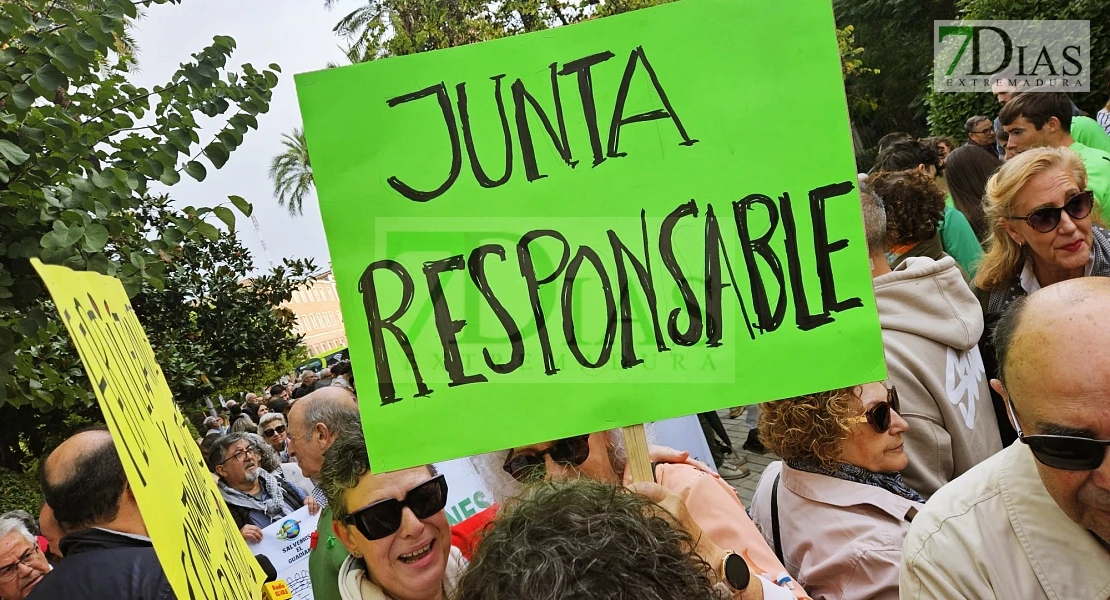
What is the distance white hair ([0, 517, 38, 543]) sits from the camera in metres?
3.45

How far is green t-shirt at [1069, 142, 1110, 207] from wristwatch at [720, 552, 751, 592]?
2.83 metres

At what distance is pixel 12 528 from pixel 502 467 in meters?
2.83

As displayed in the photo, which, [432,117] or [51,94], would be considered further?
[51,94]

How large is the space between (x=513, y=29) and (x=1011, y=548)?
19119 mm

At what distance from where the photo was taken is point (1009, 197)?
2.67 m

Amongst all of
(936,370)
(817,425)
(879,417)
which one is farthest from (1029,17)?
(817,425)

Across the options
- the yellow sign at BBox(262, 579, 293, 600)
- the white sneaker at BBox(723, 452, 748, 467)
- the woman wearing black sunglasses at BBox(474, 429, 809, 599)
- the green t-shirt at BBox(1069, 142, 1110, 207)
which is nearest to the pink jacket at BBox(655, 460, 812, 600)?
the woman wearing black sunglasses at BBox(474, 429, 809, 599)

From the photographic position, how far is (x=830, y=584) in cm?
188

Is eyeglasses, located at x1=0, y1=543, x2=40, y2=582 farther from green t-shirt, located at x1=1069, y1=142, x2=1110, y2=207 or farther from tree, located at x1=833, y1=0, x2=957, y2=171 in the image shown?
tree, located at x1=833, y1=0, x2=957, y2=171

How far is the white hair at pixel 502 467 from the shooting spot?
202 cm

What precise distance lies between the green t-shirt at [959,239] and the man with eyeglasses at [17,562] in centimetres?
465

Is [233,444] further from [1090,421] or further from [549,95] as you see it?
[1090,421]

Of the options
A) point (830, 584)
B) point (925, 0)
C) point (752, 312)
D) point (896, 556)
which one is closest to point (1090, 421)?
point (752, 312)

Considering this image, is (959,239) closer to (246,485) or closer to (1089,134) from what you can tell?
(1089,134)
